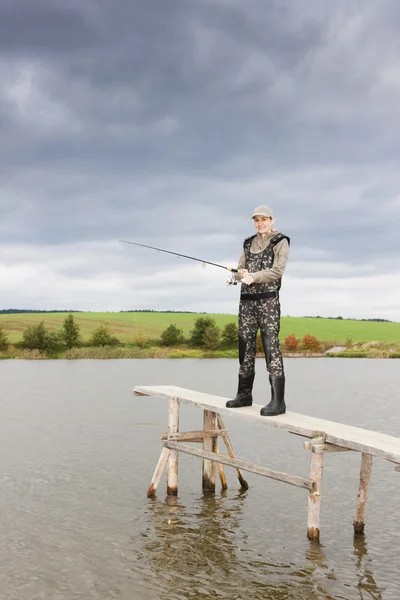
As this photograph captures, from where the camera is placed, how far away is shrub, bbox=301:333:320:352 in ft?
340

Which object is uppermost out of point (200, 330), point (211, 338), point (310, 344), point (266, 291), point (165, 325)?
point (165, 325)

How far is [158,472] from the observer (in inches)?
534

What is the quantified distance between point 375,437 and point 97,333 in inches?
3247

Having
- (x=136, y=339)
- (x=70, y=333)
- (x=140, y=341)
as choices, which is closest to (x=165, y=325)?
(x=136, y=339)

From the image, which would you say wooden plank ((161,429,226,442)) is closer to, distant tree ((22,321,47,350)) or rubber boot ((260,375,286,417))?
rubber boot ((260,375,286,417))

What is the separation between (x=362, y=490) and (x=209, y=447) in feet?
11.8

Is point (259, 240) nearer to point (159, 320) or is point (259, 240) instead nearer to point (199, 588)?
point (199, 588)

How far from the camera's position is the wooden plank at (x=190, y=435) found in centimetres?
1335

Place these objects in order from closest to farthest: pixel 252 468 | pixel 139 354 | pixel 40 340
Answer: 1. pixel 252 468
2. pixel 139 354
3. pixel 40 340

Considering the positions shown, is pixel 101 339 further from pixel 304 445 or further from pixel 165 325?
pixel 304 445

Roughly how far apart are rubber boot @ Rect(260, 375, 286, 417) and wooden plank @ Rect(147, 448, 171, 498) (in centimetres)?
310

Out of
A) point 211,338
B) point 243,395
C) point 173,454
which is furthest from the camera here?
point 211,338

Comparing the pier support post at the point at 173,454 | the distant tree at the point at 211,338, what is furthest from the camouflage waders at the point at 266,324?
the distant tree at the point at 211,338

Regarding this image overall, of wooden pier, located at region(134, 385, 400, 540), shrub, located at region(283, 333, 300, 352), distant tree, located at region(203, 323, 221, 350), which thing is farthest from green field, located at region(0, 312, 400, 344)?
wooden pier, located at region(134, 385, 400, 540)
